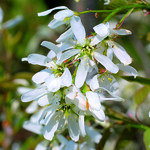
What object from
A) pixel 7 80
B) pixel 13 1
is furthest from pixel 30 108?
pixel 13 1

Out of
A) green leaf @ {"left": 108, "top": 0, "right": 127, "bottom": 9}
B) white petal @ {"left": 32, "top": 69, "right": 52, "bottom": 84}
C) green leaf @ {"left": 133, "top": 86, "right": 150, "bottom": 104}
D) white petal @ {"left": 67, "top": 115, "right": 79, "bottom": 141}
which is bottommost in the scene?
green leaf @ {"left": 133, "top": 86, "right": 150, "bottom": 104}

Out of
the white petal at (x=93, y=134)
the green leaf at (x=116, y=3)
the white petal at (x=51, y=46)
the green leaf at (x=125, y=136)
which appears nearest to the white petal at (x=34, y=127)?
the white petal at (x=93, y=134)

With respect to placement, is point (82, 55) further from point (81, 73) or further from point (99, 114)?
point (99, 114)

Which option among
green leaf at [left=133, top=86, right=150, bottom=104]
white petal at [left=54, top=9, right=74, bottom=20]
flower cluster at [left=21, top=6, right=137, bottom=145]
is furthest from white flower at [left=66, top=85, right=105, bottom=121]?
green leaf at [left=133, top=86, right=150, bottom=104]

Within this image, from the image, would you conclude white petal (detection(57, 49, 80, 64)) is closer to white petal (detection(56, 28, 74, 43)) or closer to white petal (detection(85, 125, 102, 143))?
white petal (detection(56, 28, 74, 43))

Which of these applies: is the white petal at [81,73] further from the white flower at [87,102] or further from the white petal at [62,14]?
the white petal at [62,14]

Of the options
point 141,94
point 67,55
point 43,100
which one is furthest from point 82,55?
point 141,94

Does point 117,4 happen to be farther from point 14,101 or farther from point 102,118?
point 14,101
